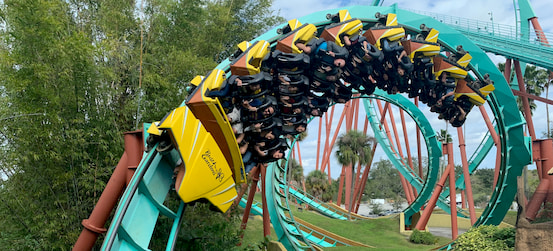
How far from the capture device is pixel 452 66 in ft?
23.2

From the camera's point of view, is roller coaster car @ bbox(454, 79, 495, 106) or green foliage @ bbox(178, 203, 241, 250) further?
roller coaster car @ bbox(454, 79, 495, 106)

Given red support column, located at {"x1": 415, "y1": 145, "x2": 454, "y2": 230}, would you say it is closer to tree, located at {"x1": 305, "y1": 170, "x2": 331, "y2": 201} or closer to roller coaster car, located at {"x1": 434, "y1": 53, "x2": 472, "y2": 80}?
roller coaster car, located at {"x1": 434, "y1": 53, "x2": 472, "y2": 80}

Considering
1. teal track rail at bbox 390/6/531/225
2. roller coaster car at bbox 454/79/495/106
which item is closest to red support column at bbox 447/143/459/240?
teal track rail at bbox 390/6/531/225

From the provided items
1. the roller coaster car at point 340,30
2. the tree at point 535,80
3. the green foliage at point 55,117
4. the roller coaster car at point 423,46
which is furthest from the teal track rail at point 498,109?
the tree at point 535,80

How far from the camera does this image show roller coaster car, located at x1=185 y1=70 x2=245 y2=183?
14.3 feet

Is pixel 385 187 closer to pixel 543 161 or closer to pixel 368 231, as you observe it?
pixel 368 231

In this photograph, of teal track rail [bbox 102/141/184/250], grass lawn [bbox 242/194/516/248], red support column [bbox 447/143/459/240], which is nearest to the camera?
teal track rail [bbox 102/141/184/250]

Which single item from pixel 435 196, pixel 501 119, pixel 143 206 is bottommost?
pixel 435 196

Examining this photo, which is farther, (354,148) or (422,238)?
(354,148)

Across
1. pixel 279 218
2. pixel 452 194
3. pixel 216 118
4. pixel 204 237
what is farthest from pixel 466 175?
pixel 216 118

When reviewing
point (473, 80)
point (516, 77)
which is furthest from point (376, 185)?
point (473, 80)

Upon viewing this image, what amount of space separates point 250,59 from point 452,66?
13.3 ft

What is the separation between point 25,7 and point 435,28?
20.4ft

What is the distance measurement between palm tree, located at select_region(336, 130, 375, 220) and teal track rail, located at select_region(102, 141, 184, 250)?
46.0 feet
